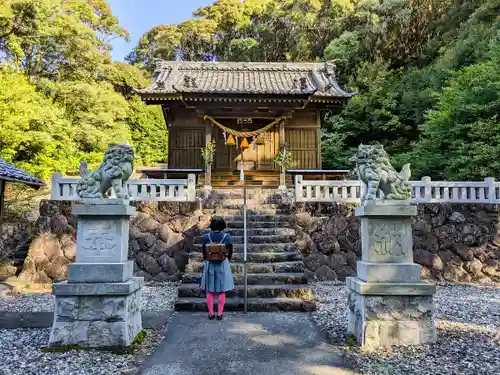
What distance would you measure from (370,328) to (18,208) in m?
11.7

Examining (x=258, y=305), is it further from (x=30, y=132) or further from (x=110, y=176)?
(x=30, y=132)

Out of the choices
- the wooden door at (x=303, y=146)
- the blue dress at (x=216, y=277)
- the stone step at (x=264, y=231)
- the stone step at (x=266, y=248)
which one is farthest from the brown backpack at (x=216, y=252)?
the wooden door at (x=303, y=146)

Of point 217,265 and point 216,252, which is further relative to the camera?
point 217,265

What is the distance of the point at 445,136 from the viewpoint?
12.7 metres

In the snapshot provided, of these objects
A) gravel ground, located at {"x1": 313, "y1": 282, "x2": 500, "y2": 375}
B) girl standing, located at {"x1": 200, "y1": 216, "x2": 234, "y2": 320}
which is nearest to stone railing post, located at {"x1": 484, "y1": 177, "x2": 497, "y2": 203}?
gravel ground, located at {"x1": 313, "y1": 282, "x2": 500, "y2": 375}

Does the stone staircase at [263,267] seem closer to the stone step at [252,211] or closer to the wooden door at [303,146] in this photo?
the stone step at [252,211]

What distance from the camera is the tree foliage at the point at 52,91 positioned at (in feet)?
36.9

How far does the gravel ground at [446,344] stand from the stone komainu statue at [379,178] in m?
1.87

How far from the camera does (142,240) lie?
897 centimetres

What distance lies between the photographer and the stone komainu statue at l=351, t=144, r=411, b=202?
445 cm

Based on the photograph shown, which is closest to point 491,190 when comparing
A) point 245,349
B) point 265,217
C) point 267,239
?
point 265,217

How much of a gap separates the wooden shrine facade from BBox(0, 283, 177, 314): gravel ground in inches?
245

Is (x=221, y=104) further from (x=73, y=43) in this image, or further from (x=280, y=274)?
(x=73, y=43)

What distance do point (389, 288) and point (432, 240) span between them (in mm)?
5755
